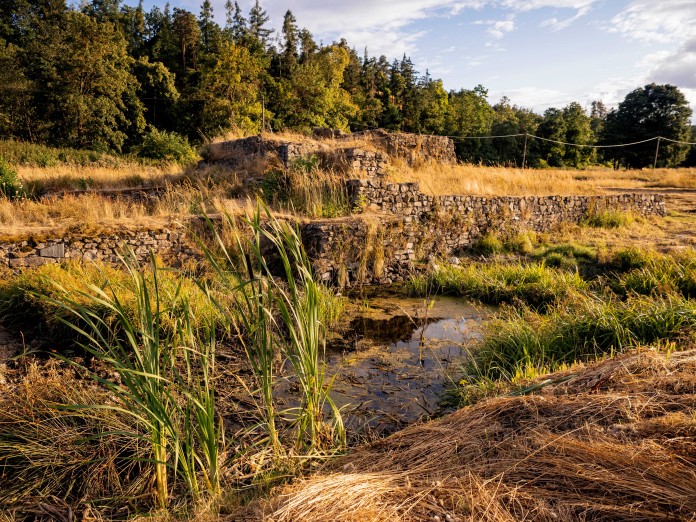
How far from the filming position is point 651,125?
4000 centimetres

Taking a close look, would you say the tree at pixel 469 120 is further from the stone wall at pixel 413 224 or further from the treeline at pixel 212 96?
the stone wall at pixel 413 224

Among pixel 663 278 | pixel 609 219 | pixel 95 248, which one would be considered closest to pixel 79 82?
pixel 95 248

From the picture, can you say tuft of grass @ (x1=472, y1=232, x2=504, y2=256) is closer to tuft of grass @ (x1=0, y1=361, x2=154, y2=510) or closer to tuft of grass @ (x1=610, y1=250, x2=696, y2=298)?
tuft of grass @ (x1=610, y1=250, x2=696, y2=298)

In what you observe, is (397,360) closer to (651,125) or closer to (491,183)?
(491,183)

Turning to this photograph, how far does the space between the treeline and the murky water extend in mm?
20957

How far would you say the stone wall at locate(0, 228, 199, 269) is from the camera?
659 cm

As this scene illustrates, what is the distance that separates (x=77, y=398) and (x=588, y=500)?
3.48 m

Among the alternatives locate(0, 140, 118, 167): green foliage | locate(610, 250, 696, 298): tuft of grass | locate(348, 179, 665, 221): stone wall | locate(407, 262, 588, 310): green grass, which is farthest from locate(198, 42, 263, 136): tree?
locate(610, 250, 696, 298): tuft of grass

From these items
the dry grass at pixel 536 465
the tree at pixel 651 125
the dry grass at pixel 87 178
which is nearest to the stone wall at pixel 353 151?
the dry grass at pixel 87 178

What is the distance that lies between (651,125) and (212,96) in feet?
123

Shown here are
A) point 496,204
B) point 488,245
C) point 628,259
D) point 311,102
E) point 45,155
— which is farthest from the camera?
point 311,102

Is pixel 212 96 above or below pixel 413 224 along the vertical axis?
above

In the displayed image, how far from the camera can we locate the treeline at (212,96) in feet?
94.0

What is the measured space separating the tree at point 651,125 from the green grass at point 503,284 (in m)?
37.2
